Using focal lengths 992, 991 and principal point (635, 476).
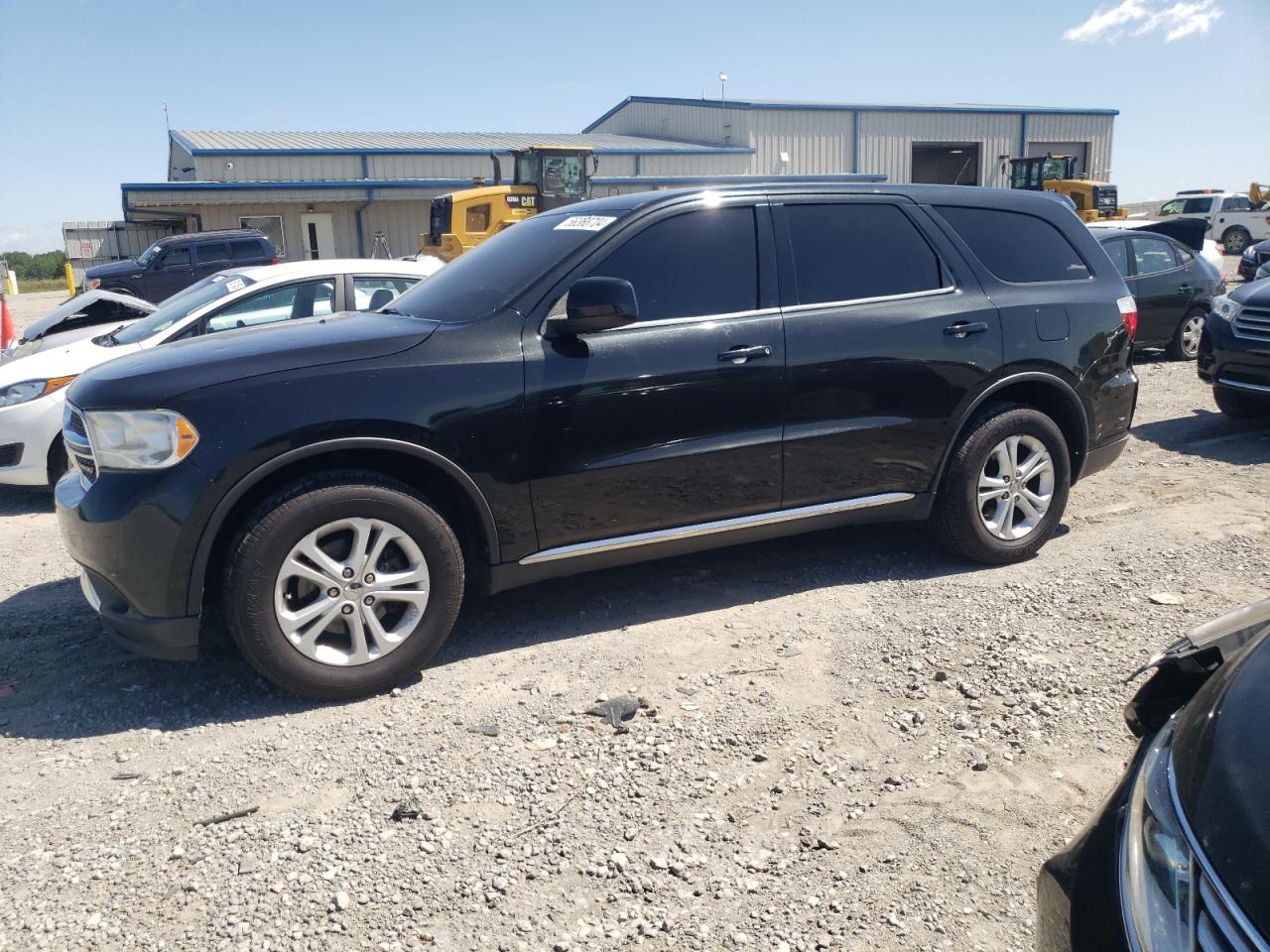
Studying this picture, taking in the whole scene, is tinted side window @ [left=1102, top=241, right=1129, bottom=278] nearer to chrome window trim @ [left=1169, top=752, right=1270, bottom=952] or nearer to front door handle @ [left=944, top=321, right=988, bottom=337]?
front door handle @ [left=944, top=321, right=988, bottom=337]

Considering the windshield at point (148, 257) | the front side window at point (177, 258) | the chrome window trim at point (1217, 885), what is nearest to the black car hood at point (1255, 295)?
the chrome window trim at point (1217, 885)

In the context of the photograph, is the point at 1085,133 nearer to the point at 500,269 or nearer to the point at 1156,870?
the point at 500,269

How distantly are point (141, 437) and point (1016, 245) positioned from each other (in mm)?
4203

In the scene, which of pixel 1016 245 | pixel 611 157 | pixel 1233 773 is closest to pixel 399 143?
pixel 611 157

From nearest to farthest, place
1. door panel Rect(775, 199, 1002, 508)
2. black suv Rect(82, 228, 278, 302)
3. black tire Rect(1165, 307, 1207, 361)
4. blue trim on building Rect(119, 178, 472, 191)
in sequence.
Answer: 1. door panel Rect(775, 199, 1002, 508)
2. black tire Rect(1165, 307, 1207, 361)
3. black suv Rect(82, 228, 278, 302)
4. blue trim on building Rect(119, 178, 472, 191)

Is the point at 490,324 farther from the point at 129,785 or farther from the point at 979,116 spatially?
the point at 979,116

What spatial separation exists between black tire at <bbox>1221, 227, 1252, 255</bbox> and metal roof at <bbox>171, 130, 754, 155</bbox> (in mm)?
17744

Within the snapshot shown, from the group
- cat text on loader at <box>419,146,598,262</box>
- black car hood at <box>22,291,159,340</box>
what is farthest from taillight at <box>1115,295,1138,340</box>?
cat text on loader at <box>419,146,598,262</box>

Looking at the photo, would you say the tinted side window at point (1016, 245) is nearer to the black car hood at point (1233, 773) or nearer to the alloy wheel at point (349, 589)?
the alloy wheel at point (349, 589)

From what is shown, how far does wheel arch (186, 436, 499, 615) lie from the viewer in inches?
140

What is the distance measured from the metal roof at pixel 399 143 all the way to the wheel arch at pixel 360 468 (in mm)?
31160

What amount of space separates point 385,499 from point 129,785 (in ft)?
4.12

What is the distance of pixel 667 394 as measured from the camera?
13.5 feet

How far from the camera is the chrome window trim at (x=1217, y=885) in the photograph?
131cm
